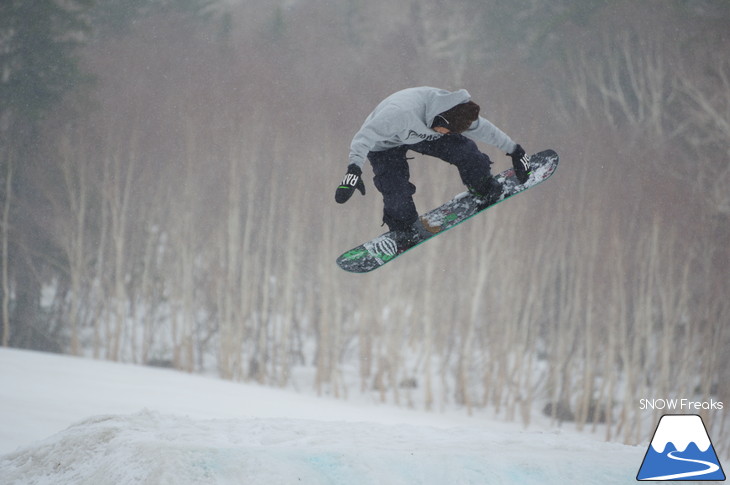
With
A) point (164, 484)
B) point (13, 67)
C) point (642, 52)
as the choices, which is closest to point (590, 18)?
point (642, 52)

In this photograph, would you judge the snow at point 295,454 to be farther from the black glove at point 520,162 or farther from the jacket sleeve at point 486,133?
the jacket sleeve at point 486,133

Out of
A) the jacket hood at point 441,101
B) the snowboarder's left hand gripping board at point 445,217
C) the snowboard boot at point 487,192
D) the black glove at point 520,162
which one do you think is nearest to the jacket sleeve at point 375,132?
the jacket hood at point 441,101

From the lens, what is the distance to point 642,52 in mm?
12266

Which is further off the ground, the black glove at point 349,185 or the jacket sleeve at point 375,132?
the jacket sleeve at point 375,132

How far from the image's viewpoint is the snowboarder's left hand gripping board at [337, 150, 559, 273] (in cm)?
379

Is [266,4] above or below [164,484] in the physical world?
above

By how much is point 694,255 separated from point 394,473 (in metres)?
8.49

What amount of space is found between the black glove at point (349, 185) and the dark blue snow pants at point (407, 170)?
36cm

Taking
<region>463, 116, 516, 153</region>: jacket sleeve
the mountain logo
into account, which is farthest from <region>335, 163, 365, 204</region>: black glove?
the mountain logo

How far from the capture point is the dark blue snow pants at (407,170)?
359cm

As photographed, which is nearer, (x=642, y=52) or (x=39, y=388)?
(x=39, y=388)

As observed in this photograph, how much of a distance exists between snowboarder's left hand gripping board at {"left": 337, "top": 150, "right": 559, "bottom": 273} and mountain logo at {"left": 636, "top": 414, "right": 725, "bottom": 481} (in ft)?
5.57

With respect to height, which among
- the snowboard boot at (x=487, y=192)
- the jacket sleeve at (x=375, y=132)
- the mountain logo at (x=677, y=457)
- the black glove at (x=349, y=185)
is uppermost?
the jacket sleeve at (x=375, y=132)

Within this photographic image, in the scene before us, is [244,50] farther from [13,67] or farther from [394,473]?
[394,473]
